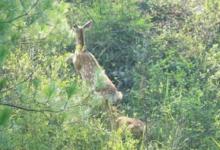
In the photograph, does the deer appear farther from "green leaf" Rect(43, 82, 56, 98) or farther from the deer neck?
"green leaf" Rect(43, 82, 56, 98)

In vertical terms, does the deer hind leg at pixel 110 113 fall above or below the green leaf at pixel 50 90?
below

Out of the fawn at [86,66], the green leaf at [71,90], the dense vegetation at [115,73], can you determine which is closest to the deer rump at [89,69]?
the fawn at [86,66]

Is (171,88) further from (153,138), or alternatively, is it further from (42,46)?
(42,46)

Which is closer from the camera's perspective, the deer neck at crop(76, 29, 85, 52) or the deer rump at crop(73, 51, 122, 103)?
the deer rump at crop(73, 51, 122, 103)

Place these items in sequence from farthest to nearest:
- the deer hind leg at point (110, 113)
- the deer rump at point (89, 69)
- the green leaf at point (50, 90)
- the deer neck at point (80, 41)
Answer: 1. the deer neck at point (80, 41)
2. the deer rump at point (89, 69)
3. the deer hind leg at point (110, 113)
4. the green leaf at point (50, 90)

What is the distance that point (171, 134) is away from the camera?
5578 millimetres

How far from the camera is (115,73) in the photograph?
731cm

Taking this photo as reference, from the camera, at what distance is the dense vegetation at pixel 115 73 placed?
4.18 metres

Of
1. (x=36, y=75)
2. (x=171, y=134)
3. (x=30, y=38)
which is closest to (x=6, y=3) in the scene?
(x=30, y=38)

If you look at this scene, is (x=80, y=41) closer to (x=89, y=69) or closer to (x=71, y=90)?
(x=89, y=69)

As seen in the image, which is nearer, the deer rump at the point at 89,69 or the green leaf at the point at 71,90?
the green leaf at the point at 71,90

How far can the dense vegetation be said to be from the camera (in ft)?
13.7

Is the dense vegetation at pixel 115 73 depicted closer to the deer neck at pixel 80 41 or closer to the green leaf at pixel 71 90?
the green leaf at pixel 71 90

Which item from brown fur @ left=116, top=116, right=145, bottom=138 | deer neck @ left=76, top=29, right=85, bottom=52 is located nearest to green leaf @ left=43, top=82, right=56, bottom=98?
brown fur @ left=116, top=116, right=145, bottom=138
